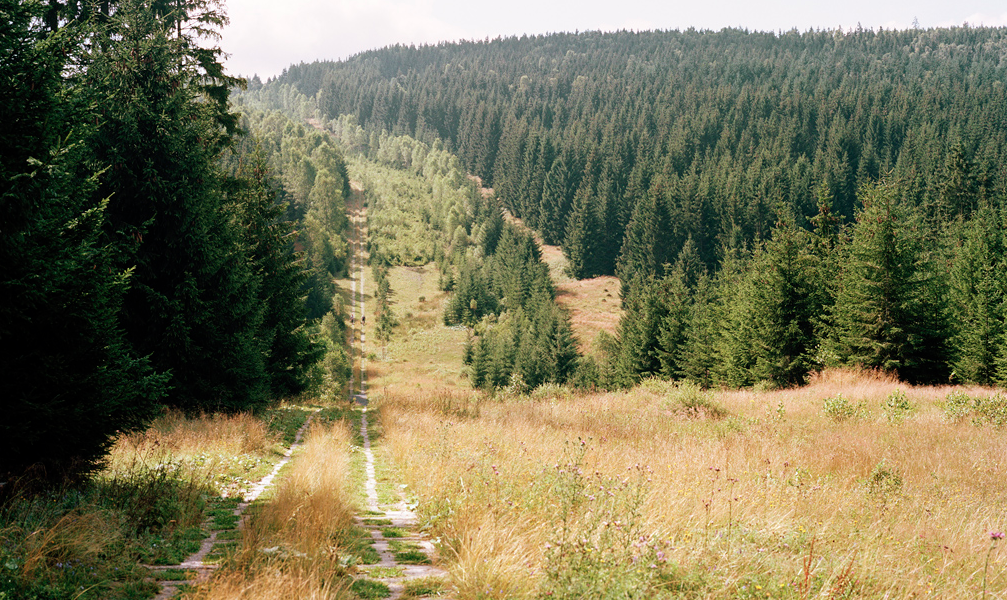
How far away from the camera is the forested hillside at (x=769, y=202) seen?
30125mm

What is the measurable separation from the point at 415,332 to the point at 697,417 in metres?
68.8

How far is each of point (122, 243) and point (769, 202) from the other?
93270 mm

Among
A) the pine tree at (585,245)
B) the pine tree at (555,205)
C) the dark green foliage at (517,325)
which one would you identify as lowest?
the dark green foliage at (517,325)

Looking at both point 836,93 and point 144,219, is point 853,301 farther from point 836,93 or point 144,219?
point 836,93

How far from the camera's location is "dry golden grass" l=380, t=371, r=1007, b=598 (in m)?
4.66

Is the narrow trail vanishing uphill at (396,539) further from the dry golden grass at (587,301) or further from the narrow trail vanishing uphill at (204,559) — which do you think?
the dry golden grass at (587,301)

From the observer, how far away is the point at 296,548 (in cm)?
534

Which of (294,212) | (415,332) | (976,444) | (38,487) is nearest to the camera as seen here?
(38,487)

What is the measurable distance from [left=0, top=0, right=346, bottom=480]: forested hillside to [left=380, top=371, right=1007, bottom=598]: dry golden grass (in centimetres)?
497

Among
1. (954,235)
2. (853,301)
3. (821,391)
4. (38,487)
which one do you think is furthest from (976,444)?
(954,235)

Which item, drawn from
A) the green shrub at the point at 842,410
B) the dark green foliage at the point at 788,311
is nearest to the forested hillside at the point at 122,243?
the green shrub at the point at 842,410

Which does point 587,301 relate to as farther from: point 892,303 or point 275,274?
point 275,274

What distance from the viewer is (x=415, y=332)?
274ft

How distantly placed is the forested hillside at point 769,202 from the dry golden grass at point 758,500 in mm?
17740
